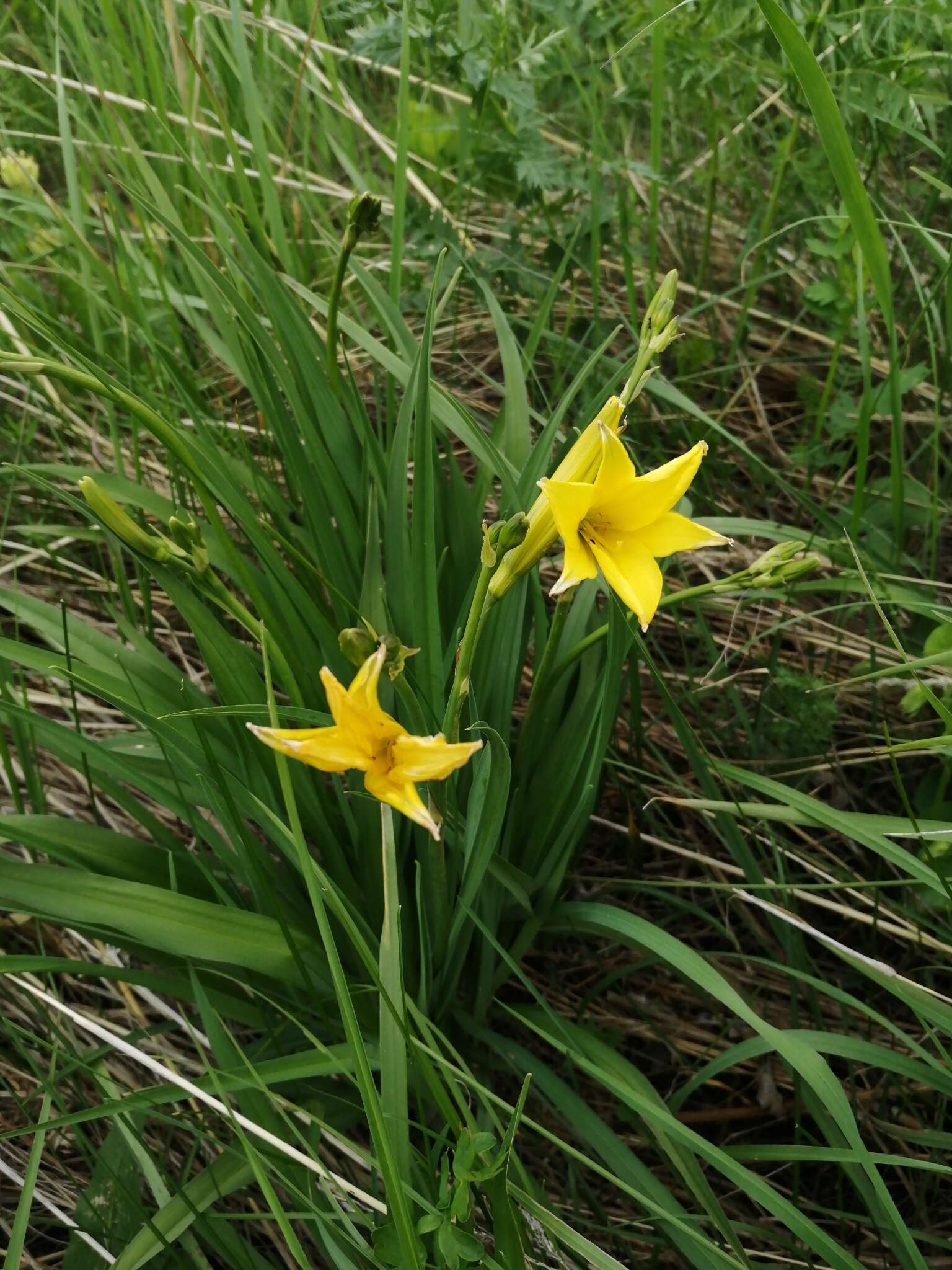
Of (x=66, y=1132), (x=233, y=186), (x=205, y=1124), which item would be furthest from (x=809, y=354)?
(x=66, y=1132)

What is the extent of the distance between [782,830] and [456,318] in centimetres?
162

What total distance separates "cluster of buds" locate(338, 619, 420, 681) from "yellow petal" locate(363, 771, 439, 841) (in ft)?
0.45

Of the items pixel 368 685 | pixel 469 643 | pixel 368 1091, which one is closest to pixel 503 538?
pixel 469 643

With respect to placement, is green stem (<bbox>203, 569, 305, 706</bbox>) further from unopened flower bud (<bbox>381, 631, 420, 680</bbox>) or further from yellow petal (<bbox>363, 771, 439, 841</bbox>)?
yellow petal (<bbox>363, 771, 439, 841</bbox>)

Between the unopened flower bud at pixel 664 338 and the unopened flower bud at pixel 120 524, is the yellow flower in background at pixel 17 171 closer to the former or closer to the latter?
the unopened flower bud at pixel 120 524

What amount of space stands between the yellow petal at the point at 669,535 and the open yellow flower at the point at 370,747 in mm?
356

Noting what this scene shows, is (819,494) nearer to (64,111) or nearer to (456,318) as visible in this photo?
(456,318)

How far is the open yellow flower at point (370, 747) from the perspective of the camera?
2.95 ft

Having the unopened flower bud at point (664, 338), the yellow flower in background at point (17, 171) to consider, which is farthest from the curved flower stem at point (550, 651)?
the yellow flower in background at point (17, 171)

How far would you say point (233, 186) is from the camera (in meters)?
2.72

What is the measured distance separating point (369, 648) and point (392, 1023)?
448mm

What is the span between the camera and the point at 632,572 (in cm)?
109

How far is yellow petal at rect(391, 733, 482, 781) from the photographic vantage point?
2.94ft

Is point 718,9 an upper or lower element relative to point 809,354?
upper
